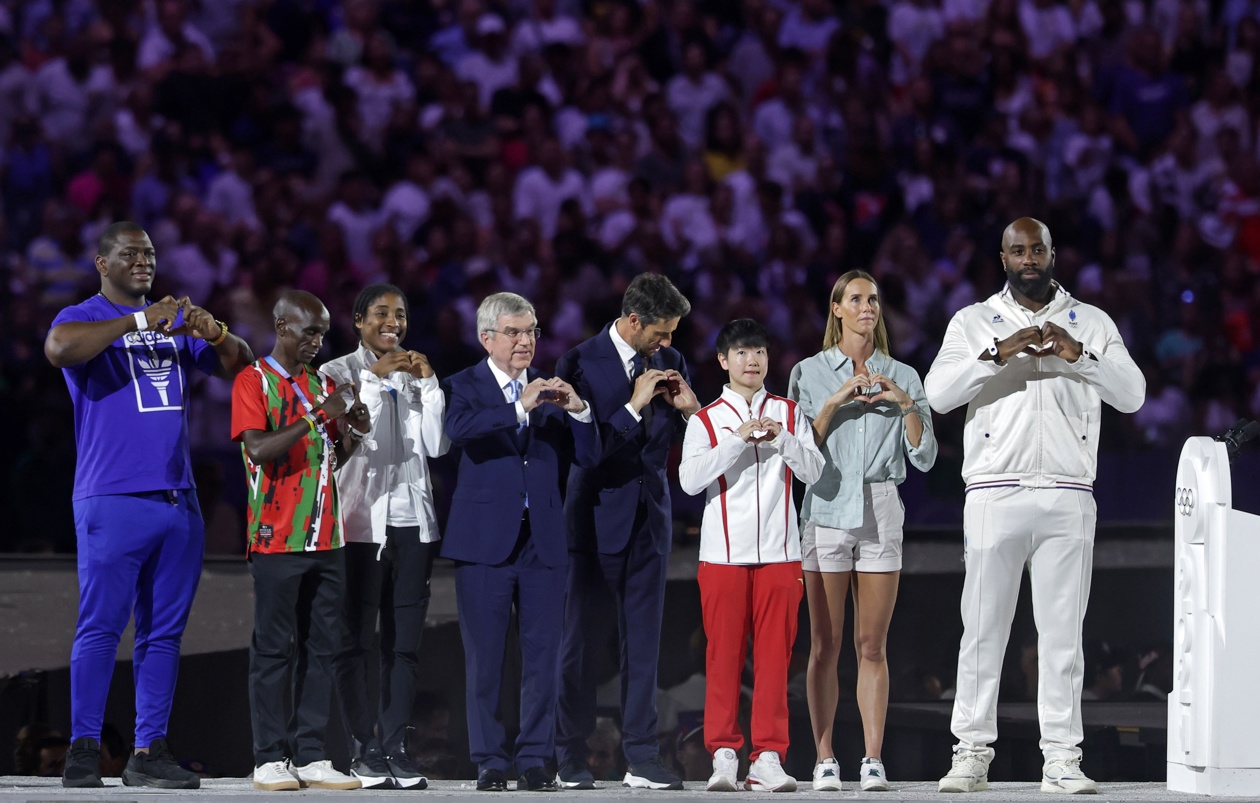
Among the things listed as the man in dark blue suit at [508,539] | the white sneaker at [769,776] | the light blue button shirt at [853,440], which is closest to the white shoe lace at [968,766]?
the white sneaker at [769,776]

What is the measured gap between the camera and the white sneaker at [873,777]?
17.1 ft

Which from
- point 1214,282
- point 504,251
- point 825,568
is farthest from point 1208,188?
point 825,568

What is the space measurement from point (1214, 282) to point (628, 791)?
6.18 meters

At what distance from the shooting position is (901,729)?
21.3ft

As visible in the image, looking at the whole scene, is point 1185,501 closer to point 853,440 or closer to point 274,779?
point 853,440

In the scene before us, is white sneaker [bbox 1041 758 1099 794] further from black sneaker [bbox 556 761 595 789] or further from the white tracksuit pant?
black sneaker [bbox 556 761 595 789]

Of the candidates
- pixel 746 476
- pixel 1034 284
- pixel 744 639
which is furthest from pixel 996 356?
pixel 744 639

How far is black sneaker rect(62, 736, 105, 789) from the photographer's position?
16.2 feet

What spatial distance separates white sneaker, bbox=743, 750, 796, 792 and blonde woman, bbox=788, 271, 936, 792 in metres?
0.19

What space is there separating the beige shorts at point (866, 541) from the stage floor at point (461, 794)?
29.4 inches

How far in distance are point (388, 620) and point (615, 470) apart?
36.3 inches

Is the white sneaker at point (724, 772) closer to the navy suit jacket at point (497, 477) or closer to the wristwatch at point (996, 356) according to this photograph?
the navy suit jacket at point (497, 477)

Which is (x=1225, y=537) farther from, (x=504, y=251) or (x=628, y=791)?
(x=504, y=251)

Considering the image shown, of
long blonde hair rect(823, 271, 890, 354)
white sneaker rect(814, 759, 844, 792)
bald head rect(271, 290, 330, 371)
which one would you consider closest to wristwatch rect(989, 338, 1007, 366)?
long blonde hair rect(823, 271, 890, 354)
